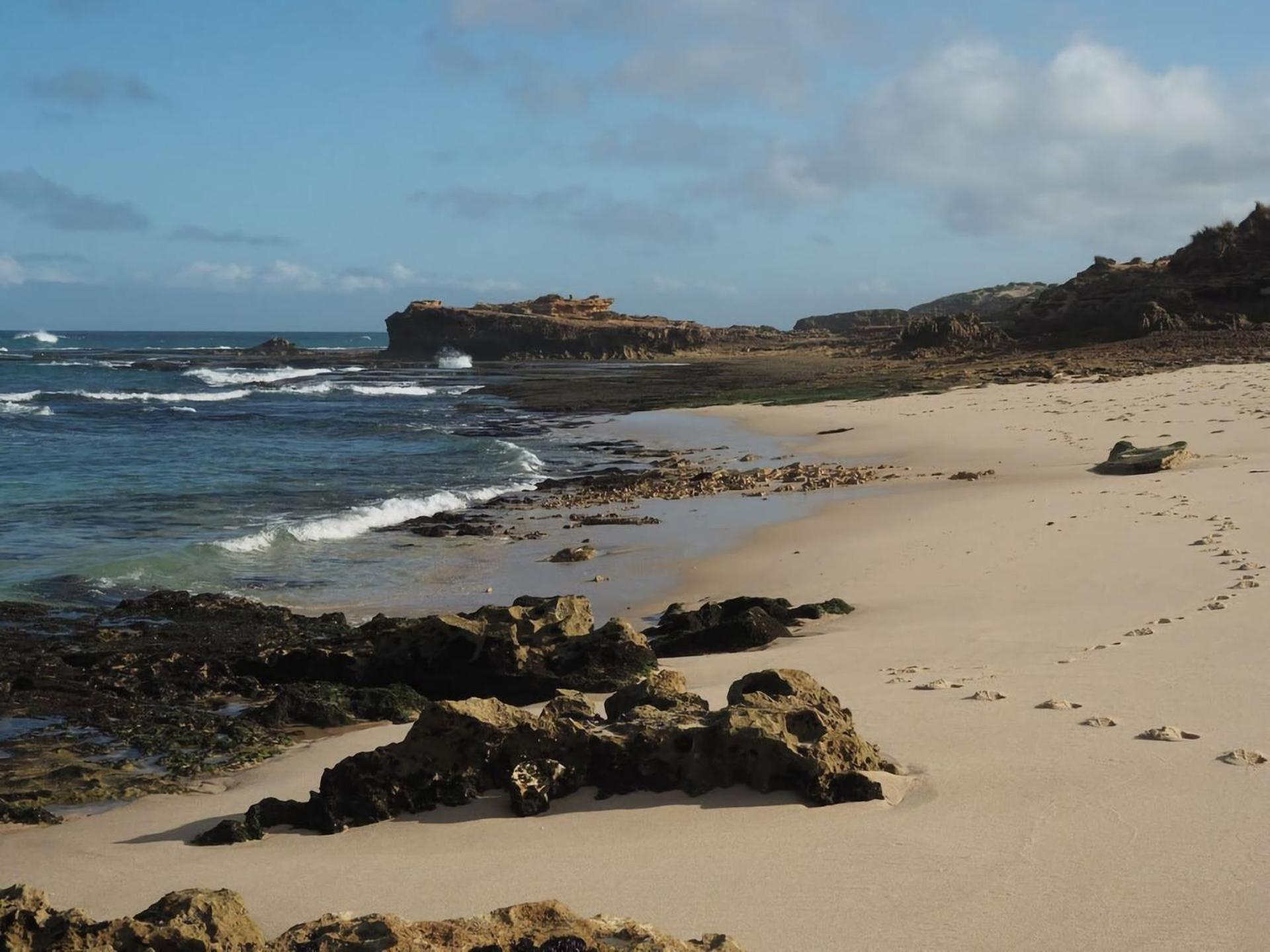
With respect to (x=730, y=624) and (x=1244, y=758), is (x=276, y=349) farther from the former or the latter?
(x=1244, y=758)

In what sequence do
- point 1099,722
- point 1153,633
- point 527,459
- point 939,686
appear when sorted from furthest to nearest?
1. point 527,459
2. point 1153,633
3. point 939,686
4. point 1099,722

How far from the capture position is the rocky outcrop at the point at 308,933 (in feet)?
10.2

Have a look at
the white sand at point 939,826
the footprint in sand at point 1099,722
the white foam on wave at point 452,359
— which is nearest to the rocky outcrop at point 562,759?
the white sand at point 939,826

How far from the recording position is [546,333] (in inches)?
3317

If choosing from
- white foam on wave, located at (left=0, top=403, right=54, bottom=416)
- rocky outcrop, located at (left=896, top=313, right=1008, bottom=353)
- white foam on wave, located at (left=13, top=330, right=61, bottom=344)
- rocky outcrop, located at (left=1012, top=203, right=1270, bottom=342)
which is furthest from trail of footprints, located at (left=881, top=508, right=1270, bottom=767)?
white foam on wave, located at (left=13, top=330, right=61, bottom=344)

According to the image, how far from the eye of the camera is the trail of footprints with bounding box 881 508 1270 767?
17.1 ft

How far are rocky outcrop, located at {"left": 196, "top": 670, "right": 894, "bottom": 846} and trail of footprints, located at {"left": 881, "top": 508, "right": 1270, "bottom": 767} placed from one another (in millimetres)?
1238

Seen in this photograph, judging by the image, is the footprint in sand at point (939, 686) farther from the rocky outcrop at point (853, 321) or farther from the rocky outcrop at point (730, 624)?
the rocky outcrop at point (853, 321)

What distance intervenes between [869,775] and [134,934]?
304 centimetres

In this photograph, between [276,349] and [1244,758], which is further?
[276,349]

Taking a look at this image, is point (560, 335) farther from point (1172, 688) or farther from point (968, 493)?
point (1172, 688)

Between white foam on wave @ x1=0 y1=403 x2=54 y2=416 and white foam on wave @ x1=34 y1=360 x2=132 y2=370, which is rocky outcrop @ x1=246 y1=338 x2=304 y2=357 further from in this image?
white foam on wave @ x1=0 y1=403 x2=54 y2=416

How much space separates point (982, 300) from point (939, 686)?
327ft

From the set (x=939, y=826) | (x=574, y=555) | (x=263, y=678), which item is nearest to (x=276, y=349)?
(x=574, y=555)
